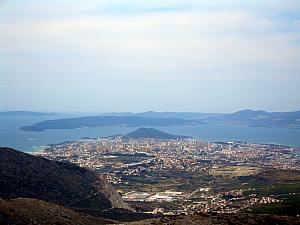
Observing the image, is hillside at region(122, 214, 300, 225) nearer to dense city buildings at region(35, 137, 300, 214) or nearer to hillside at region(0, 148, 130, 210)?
hillside at region(0, 148, 130, 210)

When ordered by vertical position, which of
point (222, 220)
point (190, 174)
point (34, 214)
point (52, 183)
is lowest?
point (190, 174)

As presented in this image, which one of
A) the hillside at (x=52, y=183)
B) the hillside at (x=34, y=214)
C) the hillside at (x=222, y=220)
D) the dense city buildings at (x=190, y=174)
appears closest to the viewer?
the hillside at (x=34, y=214)

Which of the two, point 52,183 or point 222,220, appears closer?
point 222,220

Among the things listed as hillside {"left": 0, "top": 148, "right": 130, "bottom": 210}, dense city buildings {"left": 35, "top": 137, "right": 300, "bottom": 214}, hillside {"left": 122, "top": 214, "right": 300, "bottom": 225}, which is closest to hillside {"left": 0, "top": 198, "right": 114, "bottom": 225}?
hillside {"left": 122, "top": 214, "right": 300, "bottom": 225}

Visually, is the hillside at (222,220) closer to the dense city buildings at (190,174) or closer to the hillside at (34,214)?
the hillside at (34,214)

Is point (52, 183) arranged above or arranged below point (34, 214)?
below

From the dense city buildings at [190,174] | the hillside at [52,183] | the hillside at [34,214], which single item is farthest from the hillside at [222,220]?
the dense city buildings at [190,174]

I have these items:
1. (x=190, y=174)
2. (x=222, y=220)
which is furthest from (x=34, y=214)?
(x=190, y=174)

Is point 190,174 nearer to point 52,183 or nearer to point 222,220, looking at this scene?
point 52,183

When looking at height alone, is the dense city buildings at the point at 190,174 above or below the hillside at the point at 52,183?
below
